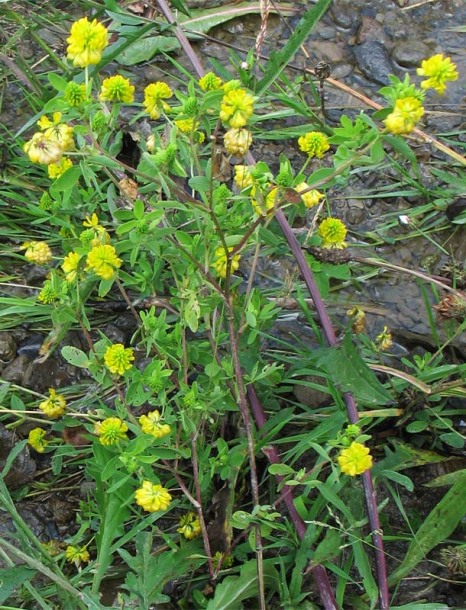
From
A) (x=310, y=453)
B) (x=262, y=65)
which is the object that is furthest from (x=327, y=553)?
(x=262, y=65)

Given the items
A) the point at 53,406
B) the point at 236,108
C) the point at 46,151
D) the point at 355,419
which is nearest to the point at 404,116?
the point at 236,108

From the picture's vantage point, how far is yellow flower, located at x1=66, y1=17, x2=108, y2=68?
1.24m

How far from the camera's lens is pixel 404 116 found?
1164 millimetres

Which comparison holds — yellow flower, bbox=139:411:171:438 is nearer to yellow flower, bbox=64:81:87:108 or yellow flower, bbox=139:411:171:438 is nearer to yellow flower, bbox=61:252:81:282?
yellow flower, bbox=61:252:81:282

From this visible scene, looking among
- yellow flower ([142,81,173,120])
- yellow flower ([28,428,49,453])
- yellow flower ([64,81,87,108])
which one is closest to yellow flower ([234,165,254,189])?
yellow flower ([142,81,173,120])

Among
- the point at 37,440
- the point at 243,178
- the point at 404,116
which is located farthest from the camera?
the point at 37,440

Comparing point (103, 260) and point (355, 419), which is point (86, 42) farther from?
point (355, 419)

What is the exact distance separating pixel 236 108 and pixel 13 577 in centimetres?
103

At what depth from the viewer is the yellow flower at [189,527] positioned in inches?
64.9

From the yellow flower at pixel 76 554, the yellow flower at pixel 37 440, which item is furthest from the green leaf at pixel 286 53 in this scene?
the yellow flower at pixel 76 554

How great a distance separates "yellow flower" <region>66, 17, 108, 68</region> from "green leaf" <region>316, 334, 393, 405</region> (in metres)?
0.75

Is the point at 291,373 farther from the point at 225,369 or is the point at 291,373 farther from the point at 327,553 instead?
the point at 327,553

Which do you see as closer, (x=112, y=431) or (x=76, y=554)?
(x=112, y=431)

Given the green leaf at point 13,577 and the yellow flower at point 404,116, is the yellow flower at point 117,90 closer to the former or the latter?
the yellow flower at point 404,116
